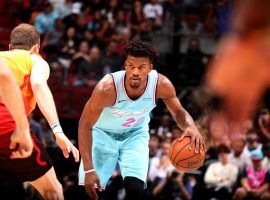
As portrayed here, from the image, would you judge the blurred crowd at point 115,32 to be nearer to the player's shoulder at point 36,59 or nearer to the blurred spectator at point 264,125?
the blurred spectator at point 264,125

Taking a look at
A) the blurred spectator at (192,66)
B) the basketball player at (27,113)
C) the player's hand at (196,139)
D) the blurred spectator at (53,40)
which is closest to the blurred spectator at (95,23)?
the blurred spectator at (53,40)

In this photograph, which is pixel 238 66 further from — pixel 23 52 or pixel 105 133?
pixel 105 133

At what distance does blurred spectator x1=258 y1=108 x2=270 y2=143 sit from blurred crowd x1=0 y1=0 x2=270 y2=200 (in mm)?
16

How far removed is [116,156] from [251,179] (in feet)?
10.7

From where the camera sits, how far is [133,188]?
15.8 feet

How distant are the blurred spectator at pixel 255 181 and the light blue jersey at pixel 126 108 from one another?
3.21 metres

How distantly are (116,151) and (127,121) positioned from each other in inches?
12.7

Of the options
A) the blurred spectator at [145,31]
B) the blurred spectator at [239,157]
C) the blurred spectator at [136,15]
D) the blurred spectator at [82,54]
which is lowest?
the blurred spectator at [239,157]

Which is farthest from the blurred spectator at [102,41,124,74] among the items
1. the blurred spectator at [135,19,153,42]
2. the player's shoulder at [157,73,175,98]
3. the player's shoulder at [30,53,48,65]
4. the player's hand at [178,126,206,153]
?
the player's shoulder at [30,53,48,65]

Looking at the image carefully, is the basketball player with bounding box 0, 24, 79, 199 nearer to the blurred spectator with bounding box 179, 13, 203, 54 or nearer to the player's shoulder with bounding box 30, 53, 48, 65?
the player's shoulder with bounding box 30, 53, 48, 65

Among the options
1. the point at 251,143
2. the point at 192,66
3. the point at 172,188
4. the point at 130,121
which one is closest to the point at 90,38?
the point at 192,66

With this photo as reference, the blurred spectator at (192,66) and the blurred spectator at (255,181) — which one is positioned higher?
the blurred spectator at (192,66)

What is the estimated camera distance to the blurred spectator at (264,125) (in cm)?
859

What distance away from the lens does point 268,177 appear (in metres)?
7.70
